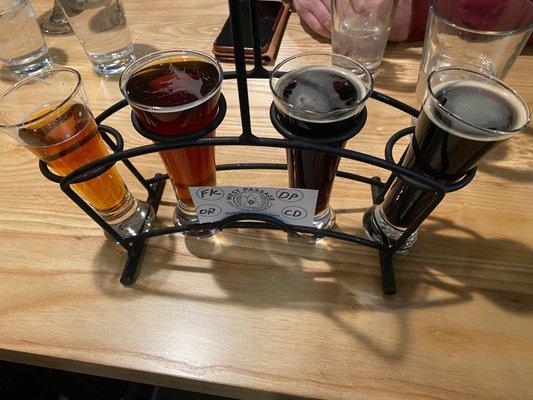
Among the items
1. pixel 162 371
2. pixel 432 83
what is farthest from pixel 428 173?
pixel 162 371

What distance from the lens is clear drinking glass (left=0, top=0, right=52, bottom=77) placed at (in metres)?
0.73

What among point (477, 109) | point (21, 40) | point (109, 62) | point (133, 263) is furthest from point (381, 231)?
point (21, 40)

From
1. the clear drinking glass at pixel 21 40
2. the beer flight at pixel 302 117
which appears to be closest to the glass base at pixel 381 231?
the beer flight at pixel 302 117

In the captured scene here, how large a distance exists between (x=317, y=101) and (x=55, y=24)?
2.57ft

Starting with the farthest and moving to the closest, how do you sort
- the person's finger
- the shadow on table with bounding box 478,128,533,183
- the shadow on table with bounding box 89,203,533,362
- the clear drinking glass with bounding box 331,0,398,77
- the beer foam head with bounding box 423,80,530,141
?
the person's finger → the clear drinking glass with bounding box 331,0,398,77 → the shadow on table with bounding box 478,128,533,183 → the shadow on table with bounding box 89,203,533,362 → the beer foam head with bounding box 423,80,530,141

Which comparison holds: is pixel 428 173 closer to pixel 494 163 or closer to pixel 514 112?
pixel 514 112

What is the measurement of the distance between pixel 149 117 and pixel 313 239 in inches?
9.8

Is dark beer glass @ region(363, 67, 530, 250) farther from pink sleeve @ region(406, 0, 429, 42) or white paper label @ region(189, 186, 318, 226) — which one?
pink sleeve @ region(406, 0, 429, 42)

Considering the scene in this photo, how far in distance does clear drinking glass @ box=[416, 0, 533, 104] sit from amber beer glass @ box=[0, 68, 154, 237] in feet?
1.50

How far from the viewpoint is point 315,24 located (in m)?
0.80

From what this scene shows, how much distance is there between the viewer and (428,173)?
0.40m

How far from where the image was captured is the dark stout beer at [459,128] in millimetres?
343

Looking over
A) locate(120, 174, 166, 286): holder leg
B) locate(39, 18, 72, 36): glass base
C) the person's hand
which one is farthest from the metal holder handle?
locate(39, 18, 72, 36): glass base

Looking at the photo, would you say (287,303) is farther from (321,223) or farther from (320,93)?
(320,93)
